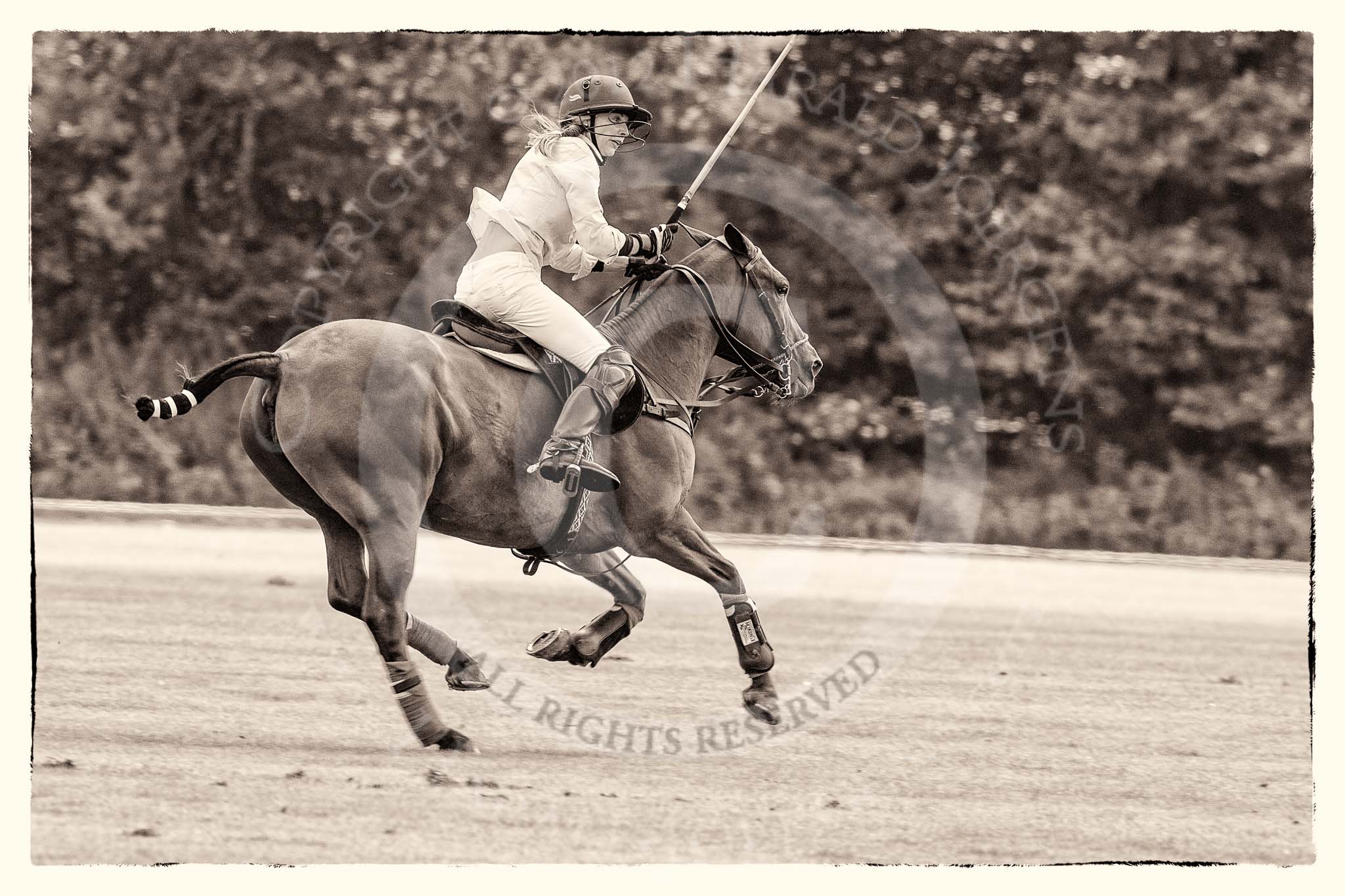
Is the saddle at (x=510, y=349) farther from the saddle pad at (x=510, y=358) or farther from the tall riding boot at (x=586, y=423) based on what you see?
the tall riding boot at (x=586, y=423)

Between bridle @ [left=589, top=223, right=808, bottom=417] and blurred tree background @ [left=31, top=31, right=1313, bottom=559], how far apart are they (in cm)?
932

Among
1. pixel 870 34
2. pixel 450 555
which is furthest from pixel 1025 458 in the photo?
pixel 450 555

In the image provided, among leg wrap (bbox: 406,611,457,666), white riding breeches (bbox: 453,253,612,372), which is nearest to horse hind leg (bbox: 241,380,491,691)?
leg wrap (bbox: 406,611,457,666)

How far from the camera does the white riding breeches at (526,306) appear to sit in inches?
270

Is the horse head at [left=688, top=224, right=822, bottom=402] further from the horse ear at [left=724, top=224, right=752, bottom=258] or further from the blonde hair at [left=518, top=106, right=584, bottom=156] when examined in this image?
the blonde hair at [left=518, top=106, right=584, bottom=156]

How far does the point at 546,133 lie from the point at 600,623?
2.31m

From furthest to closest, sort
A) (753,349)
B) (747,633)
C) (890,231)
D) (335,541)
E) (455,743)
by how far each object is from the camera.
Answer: (890,231), (753,349), (747,633), (335,541), (455,743)

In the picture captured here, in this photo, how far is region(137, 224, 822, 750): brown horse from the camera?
21.1 ft

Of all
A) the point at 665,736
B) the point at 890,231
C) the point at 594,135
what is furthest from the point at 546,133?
the point at 890,231

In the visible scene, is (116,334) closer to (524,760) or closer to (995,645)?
(995,645)

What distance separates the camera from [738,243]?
7.59 m

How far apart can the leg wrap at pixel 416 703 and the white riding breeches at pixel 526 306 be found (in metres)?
1.57

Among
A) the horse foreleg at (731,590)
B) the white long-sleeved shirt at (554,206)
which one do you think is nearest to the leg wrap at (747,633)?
the horse foreleg at (731,590)

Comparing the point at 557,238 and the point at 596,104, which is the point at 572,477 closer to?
the point at 557,238
